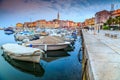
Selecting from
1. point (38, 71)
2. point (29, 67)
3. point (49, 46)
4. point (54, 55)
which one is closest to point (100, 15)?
point (49, 46)

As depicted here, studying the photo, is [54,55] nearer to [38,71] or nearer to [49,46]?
[49,46]

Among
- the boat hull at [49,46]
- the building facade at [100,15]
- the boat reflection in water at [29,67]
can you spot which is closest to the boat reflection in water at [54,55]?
the boat hull at [49,46]

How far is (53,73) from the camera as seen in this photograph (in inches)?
199

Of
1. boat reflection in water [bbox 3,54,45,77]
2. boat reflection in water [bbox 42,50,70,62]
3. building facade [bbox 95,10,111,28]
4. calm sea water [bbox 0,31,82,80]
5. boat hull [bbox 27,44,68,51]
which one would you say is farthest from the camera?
building facade [bbox 95,10,111,28]

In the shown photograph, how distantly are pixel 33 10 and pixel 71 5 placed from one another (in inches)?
78.0

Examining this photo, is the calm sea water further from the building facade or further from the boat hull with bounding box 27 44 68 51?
the building facade

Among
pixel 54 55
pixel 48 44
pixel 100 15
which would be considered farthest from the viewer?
pixel 100 15

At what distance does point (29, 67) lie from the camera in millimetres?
5508

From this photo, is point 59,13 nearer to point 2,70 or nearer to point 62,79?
point 2,70

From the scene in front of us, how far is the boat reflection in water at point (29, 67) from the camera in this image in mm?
5095

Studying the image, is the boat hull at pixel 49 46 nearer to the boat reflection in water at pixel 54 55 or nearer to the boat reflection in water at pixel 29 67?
the boat reflection in water at pixel 54 55

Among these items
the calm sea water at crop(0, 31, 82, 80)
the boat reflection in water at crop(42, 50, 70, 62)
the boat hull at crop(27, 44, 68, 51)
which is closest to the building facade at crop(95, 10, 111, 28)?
the boat hull at crop(27, 44, 68, 51)

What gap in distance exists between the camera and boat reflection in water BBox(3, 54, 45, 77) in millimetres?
5095

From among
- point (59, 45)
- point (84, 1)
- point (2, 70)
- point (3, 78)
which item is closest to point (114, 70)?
point (3, 78)
